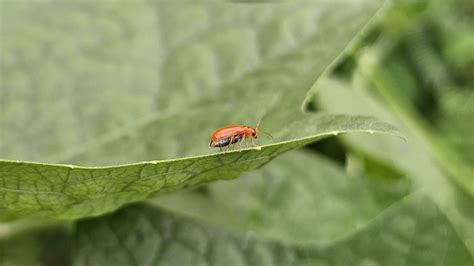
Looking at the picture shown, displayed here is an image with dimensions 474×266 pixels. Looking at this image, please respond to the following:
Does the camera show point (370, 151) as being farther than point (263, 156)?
Yes

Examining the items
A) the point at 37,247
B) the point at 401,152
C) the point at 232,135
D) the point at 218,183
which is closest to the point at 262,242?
the point at 232,135

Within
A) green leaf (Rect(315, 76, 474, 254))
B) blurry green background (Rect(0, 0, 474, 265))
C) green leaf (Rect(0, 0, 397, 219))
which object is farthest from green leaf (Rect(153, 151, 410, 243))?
green leaf (Rect(315, 76, 474, 254))

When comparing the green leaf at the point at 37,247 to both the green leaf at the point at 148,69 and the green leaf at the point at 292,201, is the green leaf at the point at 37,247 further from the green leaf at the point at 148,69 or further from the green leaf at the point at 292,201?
the green leaf at the point at 292,201

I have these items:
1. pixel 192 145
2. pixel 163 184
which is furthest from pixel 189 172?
pixel 192 145

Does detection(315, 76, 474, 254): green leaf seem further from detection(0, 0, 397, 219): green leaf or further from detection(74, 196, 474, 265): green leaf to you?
detection(74, 196, 474, 265): green leaf

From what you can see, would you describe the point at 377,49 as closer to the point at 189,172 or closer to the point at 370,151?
the point at 370,151
